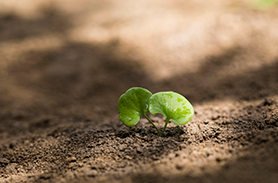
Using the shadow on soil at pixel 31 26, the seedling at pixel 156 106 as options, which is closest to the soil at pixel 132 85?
the shadow on soil at pixel 31 26

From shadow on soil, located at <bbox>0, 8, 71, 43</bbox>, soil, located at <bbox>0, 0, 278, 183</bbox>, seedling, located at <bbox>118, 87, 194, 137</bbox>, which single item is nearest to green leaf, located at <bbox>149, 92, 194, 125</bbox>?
seedling, located at <bbox>118, 87, 194, 137</bbox>

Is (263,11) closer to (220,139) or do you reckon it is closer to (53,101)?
(220,139)

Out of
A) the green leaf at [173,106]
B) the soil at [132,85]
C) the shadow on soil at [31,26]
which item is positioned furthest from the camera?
the shadow on soil at [31,26]

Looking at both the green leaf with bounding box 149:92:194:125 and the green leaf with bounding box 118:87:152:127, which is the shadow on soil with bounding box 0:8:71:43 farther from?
the green leaf with bounding box 149:92:194:125

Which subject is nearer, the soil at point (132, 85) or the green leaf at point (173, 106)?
the soil at point (132, 85)

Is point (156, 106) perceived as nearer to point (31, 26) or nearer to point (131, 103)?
point (131, 103)

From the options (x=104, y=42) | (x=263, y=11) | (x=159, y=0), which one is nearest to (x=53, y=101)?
(x=104, y=42)

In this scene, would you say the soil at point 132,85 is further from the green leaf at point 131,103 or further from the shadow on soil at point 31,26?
the green leaf at point 131,103

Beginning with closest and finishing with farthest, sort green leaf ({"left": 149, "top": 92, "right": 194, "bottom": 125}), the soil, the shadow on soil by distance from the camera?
the soil → green leaf ({"left": 149, "top": 92, "right": 194, "bottom": 125}) → the shadow on soil
